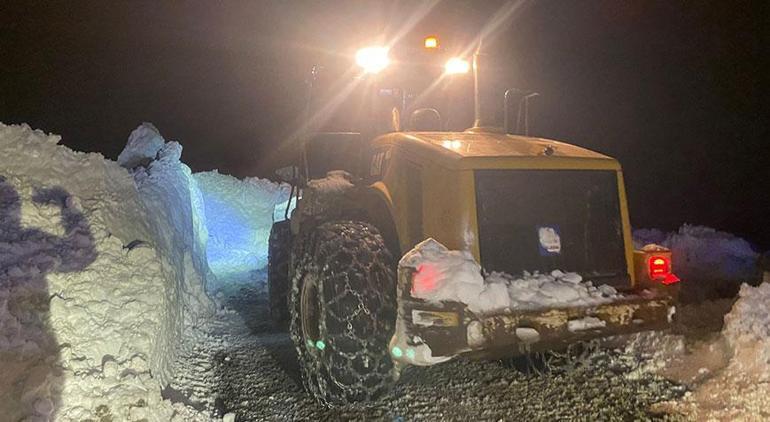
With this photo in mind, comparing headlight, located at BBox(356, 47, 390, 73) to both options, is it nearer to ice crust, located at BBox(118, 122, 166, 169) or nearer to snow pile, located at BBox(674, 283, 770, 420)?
snow pile, located at BBox(674, 283, 770, 420)

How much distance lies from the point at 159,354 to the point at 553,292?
10.5 ft

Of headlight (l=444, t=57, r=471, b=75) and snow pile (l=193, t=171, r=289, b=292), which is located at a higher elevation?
headlight (l=444, t=57, r=471, b=75)

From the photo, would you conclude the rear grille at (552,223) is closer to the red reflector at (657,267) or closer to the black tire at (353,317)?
the red reflector at (657,267)

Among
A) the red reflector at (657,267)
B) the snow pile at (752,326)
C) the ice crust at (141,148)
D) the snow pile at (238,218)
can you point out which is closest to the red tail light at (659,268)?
the red reflector at (657,267)

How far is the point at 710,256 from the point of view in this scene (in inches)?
405

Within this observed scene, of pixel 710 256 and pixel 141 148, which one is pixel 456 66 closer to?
pixel 141 148

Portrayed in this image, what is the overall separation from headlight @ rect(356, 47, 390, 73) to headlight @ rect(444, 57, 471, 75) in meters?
0.66

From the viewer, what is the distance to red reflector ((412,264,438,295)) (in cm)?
409

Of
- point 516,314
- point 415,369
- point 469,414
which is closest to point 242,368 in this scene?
point 415,369

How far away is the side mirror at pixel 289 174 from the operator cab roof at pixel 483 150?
1989 millimetres

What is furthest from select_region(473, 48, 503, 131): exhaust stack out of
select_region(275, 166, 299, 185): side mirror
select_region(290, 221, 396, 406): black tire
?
select_region(275, 166, 299, 185): side mirror

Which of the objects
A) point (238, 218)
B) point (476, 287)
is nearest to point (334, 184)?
point (476, 287)

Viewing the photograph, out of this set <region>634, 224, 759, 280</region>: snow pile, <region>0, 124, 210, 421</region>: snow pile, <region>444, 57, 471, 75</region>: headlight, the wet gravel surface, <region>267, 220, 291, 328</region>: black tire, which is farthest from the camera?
<region>634, 224, 759, 280</region>: snow pile

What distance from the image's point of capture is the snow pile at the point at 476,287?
4.09 metres
